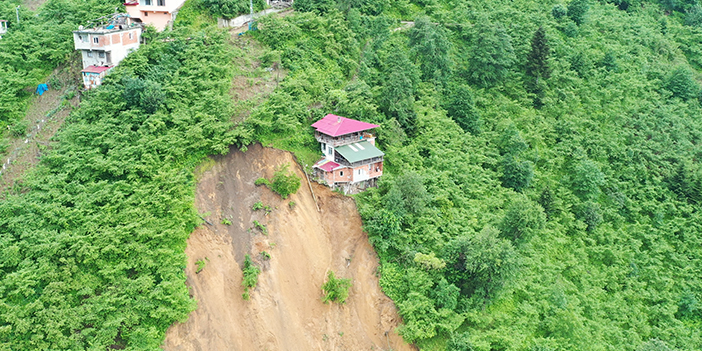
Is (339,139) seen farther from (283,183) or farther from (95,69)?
(95,69)

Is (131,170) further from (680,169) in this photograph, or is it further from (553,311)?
(680,169)

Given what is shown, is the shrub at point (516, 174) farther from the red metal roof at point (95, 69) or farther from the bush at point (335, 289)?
the red metal roof at point (95, 69)

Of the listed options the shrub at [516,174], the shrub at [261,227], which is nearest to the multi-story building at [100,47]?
the shrub at [261,227]

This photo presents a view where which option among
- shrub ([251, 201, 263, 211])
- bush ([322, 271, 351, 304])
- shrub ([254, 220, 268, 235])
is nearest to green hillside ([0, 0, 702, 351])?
bush ([322, 271, 351, 304])

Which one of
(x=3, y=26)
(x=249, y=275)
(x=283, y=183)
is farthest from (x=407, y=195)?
(x=3, y=26)

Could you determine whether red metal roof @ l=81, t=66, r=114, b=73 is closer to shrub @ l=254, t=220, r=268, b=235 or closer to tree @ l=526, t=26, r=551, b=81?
shrub @ l=254, t=220, r=268, b=235

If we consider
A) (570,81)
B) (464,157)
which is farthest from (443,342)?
(570,81)

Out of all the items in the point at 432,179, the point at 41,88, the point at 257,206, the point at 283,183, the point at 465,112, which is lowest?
the point at 257,206
